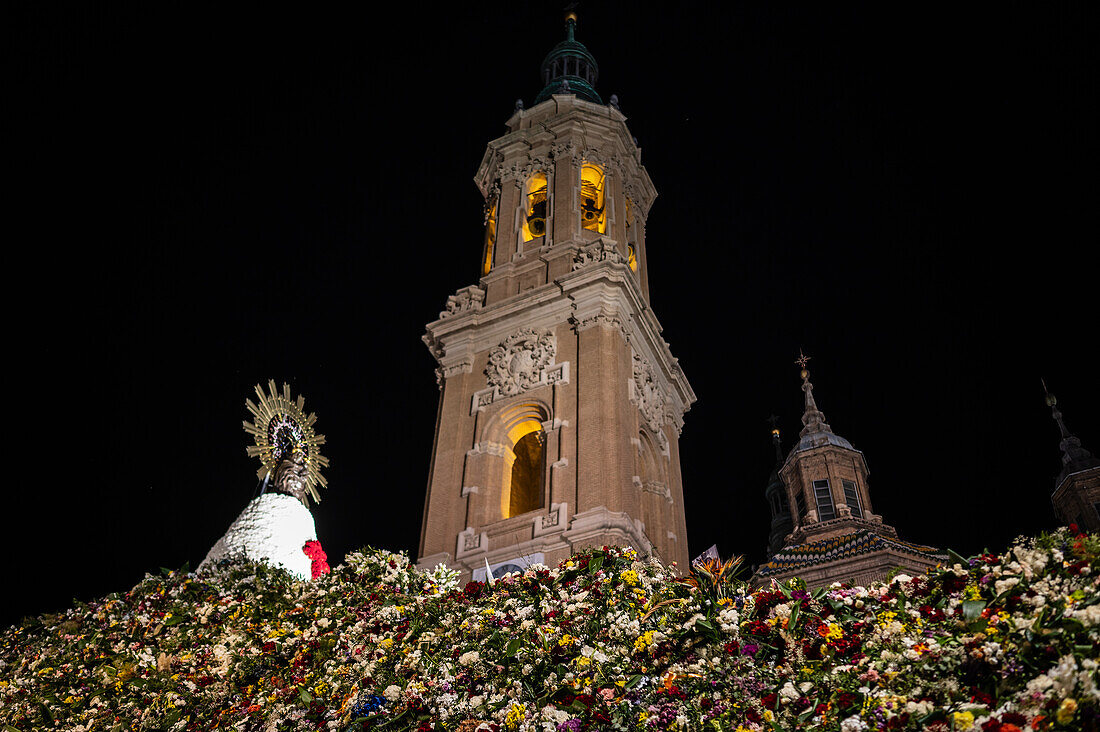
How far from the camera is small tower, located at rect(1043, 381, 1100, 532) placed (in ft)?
136

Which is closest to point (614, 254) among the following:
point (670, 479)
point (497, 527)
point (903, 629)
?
point (670, 479)

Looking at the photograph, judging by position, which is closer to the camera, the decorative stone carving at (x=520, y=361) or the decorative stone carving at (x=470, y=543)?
the decorative stone carving at (x=470, y=543)

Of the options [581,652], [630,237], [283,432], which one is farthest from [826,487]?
[581,652]

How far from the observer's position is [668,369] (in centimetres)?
2703

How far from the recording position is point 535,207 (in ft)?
101

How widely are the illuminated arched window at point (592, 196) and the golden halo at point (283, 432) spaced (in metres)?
12.9

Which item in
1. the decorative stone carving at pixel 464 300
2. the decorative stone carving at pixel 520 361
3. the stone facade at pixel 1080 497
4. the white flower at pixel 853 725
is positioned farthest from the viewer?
the stone facade at pixel 1080 497

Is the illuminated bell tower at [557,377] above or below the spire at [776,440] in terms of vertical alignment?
below

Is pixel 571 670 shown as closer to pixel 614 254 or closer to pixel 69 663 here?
pixel 69 663

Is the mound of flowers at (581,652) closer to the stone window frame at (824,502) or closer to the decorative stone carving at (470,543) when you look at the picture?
the decorative stone carving at (470,543)

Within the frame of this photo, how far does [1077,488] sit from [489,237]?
3022 centimetres

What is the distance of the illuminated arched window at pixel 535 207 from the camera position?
29.6 metres

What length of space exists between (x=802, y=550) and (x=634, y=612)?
28.9 metres

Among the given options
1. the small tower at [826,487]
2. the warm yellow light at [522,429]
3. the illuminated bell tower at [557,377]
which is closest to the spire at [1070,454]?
the small tower at [826,487]
